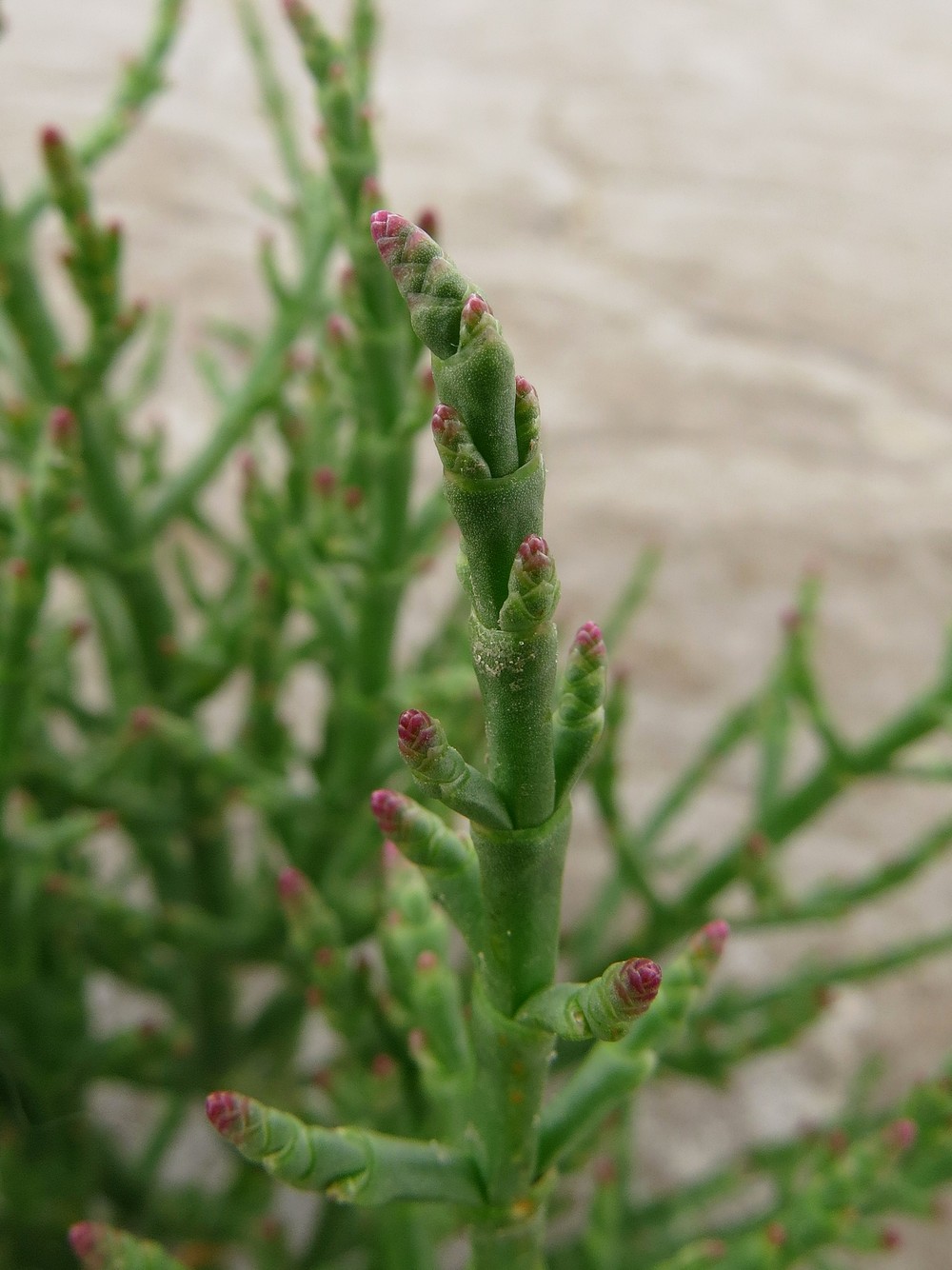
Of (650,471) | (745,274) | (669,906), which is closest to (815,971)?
(669,906)

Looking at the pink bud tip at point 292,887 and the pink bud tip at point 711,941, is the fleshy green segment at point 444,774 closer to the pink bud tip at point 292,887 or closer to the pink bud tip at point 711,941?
the pink bud tip at point 711,941

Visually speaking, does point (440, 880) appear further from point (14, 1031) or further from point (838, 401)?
point (838, 401)

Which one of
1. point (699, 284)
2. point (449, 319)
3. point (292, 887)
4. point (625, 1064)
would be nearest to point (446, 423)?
point (449, 319)

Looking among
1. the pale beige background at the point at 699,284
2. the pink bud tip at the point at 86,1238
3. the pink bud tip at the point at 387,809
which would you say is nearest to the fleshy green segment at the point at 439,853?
the pink bud tip at the point at 387,809

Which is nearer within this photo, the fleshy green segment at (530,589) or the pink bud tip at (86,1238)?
the fleshy green segment at (530,589)

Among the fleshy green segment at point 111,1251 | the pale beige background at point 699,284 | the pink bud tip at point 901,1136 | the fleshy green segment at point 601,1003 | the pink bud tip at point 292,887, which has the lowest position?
the fleshy green segment at point 111,1251

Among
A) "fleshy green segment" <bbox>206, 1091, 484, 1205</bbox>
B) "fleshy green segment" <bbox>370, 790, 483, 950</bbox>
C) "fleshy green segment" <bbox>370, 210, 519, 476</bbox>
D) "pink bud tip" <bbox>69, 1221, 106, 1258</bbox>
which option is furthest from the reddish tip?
"pink bud tip" <bbox>69, 1221, 106, 1258</bbox>
